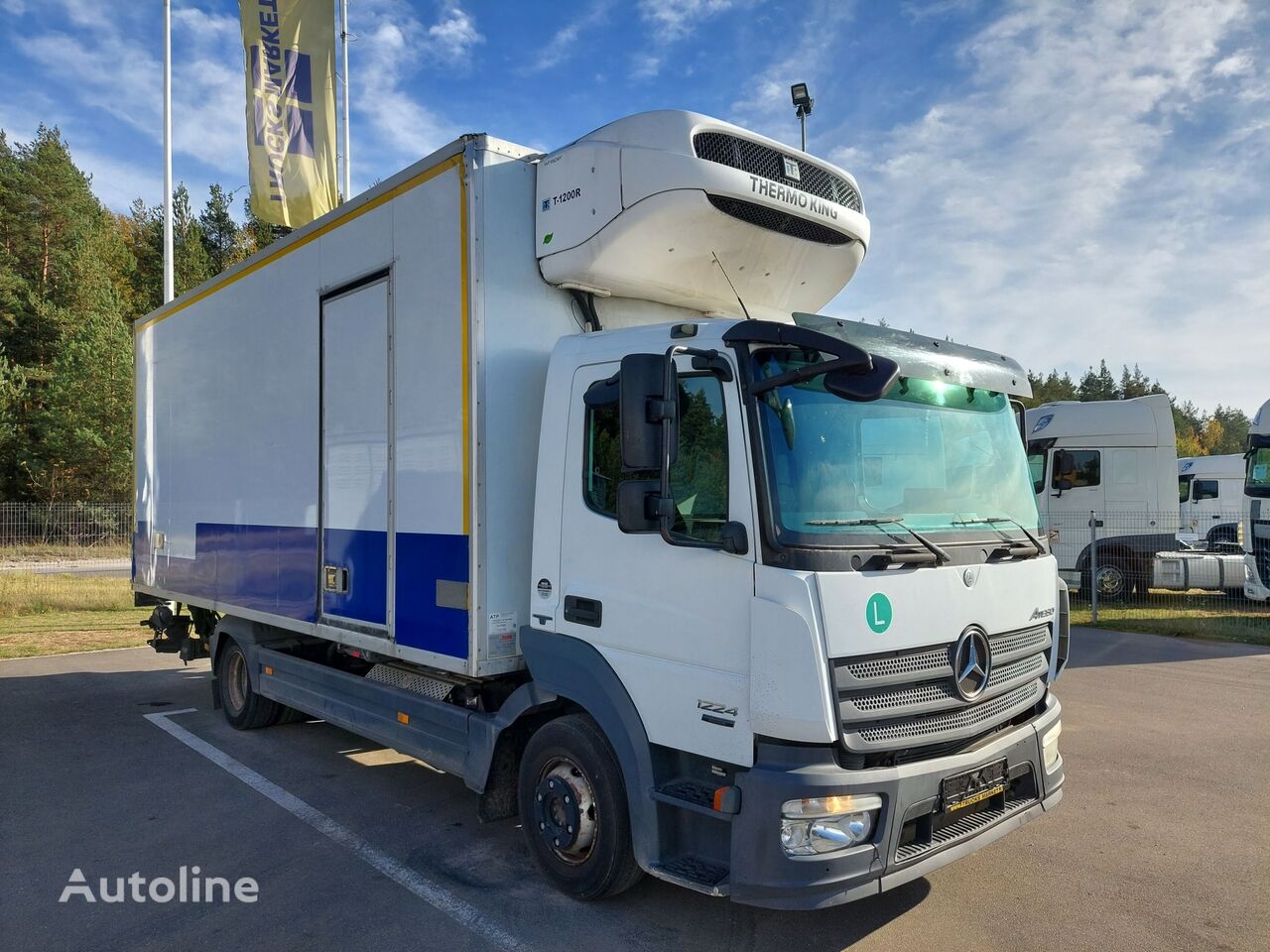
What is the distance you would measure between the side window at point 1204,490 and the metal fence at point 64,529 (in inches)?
1230

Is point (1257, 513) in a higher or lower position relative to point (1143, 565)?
higher

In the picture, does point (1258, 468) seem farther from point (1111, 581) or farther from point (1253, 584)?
point (1111, 581)

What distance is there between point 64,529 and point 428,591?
1074 inches

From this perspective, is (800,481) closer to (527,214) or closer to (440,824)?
(527,214)

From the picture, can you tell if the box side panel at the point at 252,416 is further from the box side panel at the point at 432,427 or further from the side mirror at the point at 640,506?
the side mirror at the point at 640,506

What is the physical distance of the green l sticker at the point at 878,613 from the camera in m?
3.15

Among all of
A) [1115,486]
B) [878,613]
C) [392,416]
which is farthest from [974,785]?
[1115,486]

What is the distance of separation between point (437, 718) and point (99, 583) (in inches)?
672

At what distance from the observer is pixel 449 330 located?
14.4 ft

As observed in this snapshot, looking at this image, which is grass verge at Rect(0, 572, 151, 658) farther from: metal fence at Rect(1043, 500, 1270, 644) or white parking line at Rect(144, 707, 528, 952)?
metal fence at Rect(1043, 500, 1270, 644)

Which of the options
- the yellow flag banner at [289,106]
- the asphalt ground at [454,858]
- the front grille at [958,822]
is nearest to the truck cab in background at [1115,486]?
the asphalt ground at [454,858]

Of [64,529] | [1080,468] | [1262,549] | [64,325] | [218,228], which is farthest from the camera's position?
[218,228]

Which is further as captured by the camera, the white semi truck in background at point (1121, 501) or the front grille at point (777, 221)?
the white semi truck in background at point (1121, 501)

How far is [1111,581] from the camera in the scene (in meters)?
14.8
